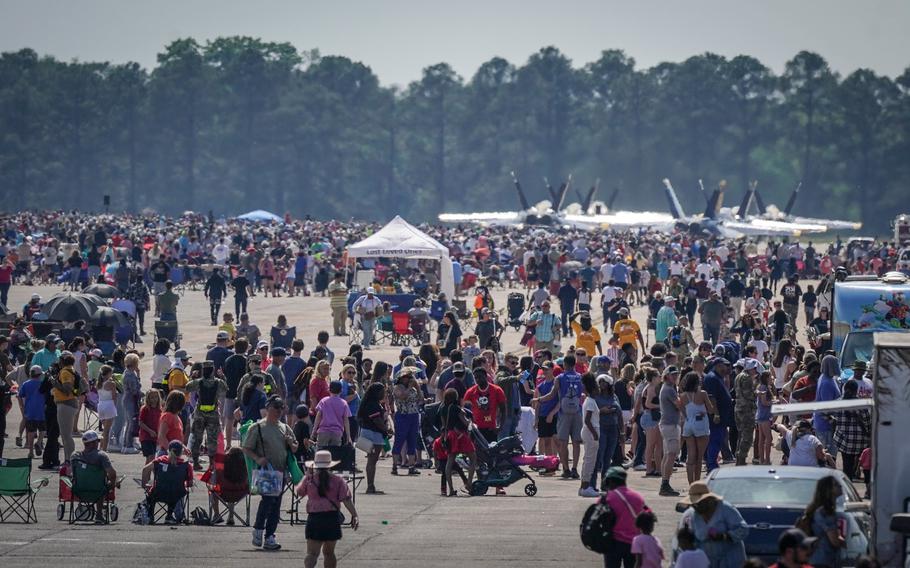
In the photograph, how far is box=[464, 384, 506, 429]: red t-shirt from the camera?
1897 centimetres

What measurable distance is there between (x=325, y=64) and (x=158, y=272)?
135 metres

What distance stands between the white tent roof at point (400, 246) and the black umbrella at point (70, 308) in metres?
10.9

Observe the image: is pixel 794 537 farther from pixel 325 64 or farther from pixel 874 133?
pixel 325 64

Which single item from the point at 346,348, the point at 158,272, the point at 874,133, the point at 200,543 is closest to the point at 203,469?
the point at 200,543

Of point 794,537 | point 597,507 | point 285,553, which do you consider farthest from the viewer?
point 285,553

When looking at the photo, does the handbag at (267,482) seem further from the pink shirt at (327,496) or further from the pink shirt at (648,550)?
the pink shirt at (648,550)

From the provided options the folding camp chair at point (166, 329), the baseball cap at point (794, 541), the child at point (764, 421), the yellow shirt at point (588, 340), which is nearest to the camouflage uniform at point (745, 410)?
the child at point (764, 421)

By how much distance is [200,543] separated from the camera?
1545cm

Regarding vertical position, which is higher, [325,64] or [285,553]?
[325,64]

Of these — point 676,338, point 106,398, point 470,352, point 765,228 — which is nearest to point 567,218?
point 765,228

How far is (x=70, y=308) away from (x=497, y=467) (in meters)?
12.9

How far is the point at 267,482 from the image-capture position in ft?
49.5

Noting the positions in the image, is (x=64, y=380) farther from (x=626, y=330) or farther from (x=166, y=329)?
(x=166, y=329)

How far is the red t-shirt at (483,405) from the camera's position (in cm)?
1897
